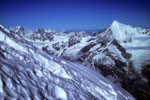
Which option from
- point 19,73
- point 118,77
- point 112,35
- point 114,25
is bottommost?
point 118,77

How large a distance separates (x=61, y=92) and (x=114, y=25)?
76.5m

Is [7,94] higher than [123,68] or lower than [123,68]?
higher

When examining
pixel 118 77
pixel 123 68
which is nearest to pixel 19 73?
pixel 118 77

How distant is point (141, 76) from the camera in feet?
148

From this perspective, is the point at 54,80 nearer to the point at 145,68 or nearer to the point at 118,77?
the point at 118,77

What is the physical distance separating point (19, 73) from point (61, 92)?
2.42 meters

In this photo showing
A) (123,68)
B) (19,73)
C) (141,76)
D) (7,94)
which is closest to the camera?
(7,94)

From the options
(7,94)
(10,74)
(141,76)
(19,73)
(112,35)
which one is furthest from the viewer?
(112,35)

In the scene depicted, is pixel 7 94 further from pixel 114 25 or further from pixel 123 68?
pixel 114 25

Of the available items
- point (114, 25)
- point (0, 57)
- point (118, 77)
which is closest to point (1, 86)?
point (0, 57)

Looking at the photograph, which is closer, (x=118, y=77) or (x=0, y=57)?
(x=0, y=57)

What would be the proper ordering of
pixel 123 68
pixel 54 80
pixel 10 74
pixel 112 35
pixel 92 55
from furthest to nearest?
pixel 112 35, pixel 92 55, pixel 123 68, pixel 54 80, pixel 10 74

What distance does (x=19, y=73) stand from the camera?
6328mm

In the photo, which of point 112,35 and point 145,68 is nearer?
point 145,68
